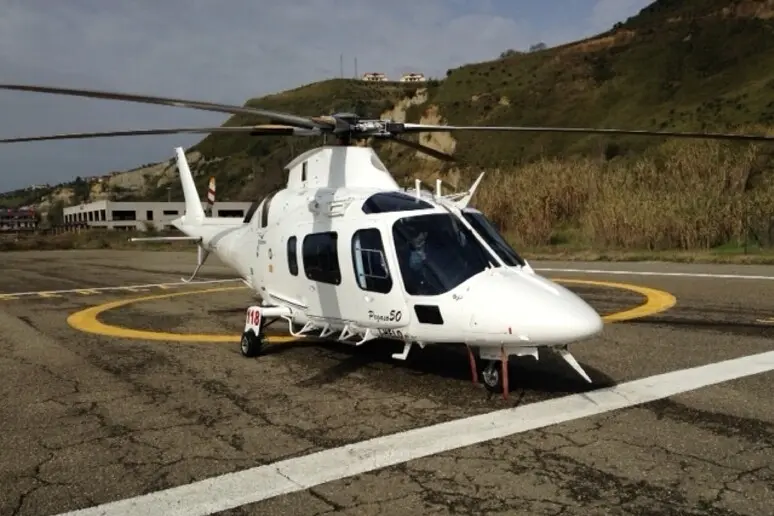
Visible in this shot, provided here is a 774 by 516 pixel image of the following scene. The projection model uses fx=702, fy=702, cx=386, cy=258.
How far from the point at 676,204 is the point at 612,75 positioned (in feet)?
252

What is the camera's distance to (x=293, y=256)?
9.41 metres

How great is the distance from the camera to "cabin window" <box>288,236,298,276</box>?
9320 mm

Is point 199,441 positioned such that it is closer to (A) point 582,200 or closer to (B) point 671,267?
(B) point 671,267

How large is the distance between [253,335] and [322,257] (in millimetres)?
1598

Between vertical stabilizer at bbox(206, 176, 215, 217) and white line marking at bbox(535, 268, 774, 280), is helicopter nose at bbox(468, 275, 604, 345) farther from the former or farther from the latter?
white line marking at bbox(535, 268, 774, 280)

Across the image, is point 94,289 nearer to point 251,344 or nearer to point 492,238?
point 251,344

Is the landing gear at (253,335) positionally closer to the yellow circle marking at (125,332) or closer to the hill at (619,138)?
the yellow circle marking at (125,332)

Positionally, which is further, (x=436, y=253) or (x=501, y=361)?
(x=436, y=253)

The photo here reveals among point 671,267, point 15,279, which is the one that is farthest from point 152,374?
point 15,279

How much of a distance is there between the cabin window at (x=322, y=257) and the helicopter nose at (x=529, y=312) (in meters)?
2.20

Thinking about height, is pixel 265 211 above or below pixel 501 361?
above

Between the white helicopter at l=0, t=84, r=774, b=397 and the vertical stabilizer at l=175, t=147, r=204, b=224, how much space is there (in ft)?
11.2

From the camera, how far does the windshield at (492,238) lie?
7297mm

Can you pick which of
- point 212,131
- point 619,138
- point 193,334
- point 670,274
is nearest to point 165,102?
point 212,131
